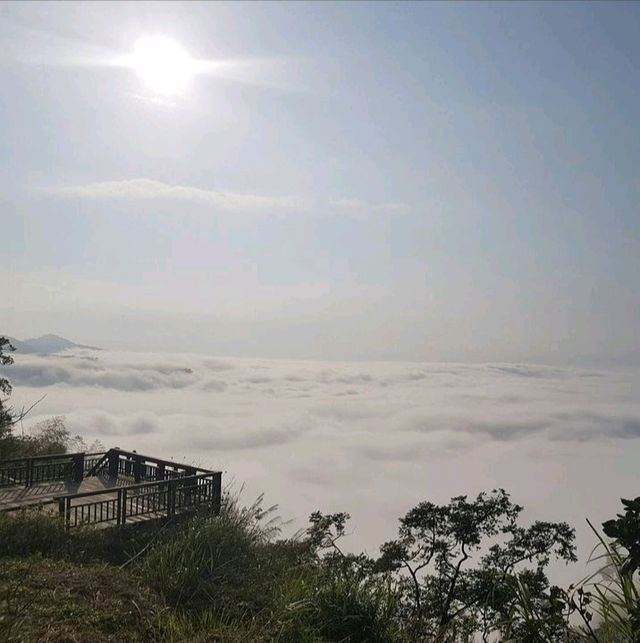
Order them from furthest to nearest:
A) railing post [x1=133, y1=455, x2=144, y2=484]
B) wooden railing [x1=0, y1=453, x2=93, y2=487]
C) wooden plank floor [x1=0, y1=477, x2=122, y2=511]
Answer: railing post [x1=133, y1=455, x2=144, y2=484] → wooden railing [x1=0, y1=453, x2=93, y2=487] → wooden plank floor [x1=0, y1=477, x2=122, y2=511]

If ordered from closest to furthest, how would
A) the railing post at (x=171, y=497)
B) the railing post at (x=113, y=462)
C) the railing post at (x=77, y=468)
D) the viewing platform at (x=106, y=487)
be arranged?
the viewing platform at (x=106, y=487) < the railing post at (x=171, y=497) < the railing post at (x=77, y=468) < the railing post at (x=113, y=462)

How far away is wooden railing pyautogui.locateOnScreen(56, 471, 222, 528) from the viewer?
45.1 ft

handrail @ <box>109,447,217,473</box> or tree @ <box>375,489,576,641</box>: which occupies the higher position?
handrail @ <box>109,447,217,473</box>

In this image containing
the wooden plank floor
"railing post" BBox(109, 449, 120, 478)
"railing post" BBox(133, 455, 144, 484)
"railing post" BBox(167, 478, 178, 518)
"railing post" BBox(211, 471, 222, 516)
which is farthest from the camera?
"railing post" BBox(109, 449, 120, 478)

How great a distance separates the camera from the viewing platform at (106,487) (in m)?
13.7

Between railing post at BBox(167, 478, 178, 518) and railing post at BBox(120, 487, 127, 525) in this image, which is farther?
railing post at BBox(167, 478, 178, 518)

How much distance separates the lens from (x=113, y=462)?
1994cm

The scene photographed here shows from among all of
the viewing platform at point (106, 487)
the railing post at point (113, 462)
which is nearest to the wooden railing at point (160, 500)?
the viewing platform at point (106, 487)

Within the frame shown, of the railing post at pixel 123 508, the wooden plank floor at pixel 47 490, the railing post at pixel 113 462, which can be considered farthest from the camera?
the railing post at pixel 113 462

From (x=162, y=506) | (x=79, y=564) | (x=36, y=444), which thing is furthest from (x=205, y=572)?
(x=36, y=444)

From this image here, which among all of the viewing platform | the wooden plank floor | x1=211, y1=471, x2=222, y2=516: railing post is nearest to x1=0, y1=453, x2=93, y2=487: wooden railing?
the viewing platform

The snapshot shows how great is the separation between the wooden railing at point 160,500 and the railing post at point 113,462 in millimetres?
3346

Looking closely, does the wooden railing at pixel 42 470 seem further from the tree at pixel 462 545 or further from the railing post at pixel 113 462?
the tree at pixel 462 545

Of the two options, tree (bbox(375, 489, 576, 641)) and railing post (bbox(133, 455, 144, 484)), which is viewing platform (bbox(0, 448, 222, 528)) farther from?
tree (bbox(375, 489, 576, 641))
